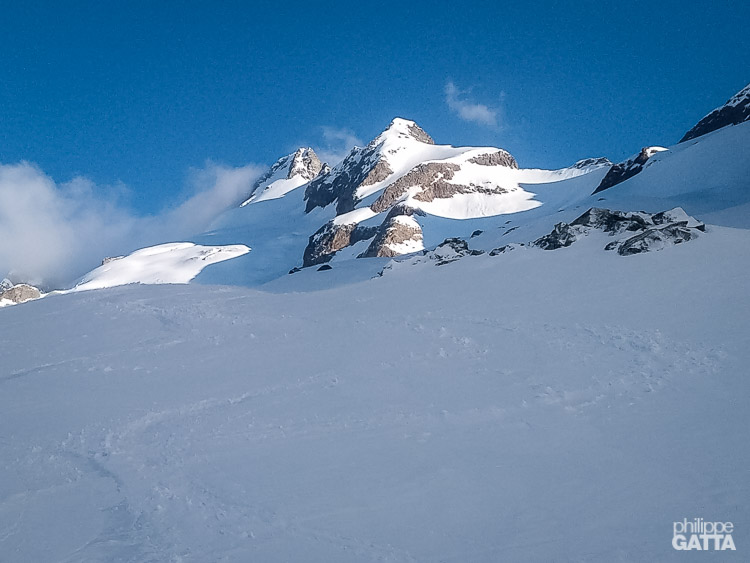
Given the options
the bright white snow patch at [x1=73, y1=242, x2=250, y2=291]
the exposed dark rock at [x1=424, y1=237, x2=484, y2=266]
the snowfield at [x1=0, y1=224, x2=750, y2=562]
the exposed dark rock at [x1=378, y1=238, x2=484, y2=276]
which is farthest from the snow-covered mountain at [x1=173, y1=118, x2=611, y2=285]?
the snowfield at [x1=0, y1=224, x2=750, y2=562]

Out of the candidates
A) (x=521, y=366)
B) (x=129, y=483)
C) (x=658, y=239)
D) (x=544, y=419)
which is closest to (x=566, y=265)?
(x=658, y=239)

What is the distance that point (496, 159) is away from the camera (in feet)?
434

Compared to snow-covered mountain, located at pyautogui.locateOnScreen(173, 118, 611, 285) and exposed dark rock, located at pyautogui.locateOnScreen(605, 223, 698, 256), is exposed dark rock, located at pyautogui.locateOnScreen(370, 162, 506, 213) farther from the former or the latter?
exposed dark rock, located at pyautogui.locateOnScreen(605, 223, 698, 256)

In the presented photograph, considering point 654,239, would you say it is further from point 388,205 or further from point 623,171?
point 388,205

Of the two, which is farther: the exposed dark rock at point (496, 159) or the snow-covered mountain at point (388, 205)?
the exposed dark rock at point (496, 159)

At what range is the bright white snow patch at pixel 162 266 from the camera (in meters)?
94.0

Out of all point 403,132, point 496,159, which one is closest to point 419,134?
point 403,132

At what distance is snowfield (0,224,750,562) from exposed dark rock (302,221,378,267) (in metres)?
80.8

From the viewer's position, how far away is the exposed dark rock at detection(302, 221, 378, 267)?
95.8 m

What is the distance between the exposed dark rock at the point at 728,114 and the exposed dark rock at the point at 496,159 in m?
56.8

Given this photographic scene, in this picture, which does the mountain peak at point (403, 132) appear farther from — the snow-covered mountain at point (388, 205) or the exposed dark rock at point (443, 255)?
the exposed dark rock at point (443, 255)

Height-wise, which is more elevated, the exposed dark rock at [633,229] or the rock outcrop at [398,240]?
the rock outcrop at [398,240]

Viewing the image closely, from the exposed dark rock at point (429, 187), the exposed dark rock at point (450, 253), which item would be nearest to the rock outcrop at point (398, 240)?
the exposed dark rock at point (429, 187)

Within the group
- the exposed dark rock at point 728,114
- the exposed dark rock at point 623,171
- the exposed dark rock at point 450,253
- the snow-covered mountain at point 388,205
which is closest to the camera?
the exposed dark rock at point 450,253
